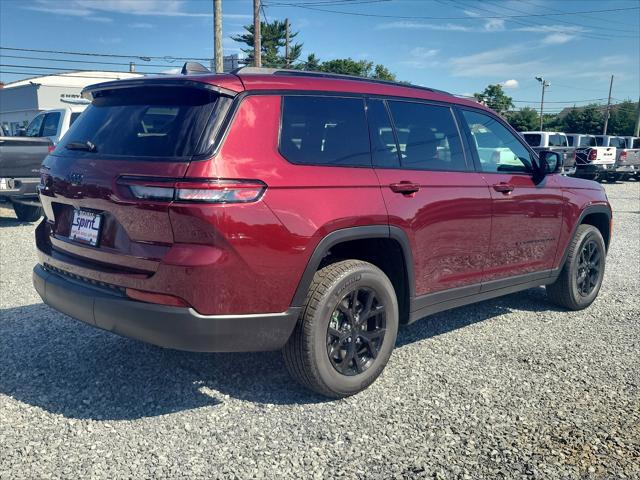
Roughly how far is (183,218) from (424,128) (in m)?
2.03

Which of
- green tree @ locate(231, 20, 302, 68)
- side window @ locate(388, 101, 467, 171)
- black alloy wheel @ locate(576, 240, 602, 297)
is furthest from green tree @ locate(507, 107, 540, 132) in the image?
side window @ locate(388, 101, 467, 171)

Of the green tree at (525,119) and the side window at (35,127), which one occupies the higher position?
the green tree at (525,119)

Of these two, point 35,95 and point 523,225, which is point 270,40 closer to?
point 35,95

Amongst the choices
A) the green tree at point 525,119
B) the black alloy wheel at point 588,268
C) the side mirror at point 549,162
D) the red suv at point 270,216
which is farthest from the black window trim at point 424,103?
the green tree at point 525,119

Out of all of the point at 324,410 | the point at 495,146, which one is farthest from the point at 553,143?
the point at 324,410

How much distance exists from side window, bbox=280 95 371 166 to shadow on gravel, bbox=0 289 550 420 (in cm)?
146

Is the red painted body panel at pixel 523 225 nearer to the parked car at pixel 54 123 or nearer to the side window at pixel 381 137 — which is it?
the side window at pixel 381 137

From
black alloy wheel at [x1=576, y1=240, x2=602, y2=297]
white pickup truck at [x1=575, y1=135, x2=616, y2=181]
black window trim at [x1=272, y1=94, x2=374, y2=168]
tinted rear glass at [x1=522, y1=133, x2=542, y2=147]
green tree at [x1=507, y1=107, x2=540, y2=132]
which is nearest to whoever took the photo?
black window trim at [x1=272, y1=94, x2=374, y2=168]

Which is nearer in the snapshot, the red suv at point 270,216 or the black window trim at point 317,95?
the red suv at point 270,216

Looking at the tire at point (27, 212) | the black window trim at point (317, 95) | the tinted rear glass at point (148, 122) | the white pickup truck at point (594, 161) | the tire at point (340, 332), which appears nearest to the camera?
the tinted rear glass at point (148, 122)

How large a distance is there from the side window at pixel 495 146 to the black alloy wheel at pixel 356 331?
153 cm

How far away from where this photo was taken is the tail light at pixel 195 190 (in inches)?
111

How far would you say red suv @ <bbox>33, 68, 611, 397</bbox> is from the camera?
2.89 metres

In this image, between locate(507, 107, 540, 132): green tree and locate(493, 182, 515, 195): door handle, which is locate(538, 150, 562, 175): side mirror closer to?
locate(493, 182, 515, 195): door handle
